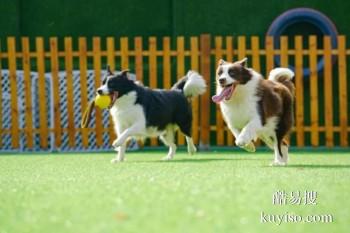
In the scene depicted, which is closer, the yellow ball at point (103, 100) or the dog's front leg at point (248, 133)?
the dog's front leg at point (248, 133)

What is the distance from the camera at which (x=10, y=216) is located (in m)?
5.41

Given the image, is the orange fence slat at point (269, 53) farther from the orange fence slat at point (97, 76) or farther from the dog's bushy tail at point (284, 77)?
the dog's bushy tail at point (284, 77)

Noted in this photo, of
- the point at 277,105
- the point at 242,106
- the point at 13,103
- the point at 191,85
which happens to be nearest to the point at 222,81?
the point at 242,106

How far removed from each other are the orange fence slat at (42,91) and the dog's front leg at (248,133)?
589cm

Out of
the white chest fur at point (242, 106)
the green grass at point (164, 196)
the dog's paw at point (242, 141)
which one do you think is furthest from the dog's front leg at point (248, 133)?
the green grass at point (164, 196)

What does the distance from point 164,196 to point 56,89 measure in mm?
8811

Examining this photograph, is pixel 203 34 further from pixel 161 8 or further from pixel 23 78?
pixel 23 78

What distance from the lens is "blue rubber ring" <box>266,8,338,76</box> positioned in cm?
1510

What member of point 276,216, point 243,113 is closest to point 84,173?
point 243,113

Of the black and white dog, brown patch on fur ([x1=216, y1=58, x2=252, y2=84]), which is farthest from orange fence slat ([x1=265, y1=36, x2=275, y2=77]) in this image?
brown patch on fur ([x1=216, y1=58, x2=252, y2=84])

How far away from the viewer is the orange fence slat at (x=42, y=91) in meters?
14.6

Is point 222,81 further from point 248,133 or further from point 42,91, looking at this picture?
point 42,91

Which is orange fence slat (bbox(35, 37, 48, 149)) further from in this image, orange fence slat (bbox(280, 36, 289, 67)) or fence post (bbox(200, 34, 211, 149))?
orange fence slat (bbox(280, 36, 289, 67))

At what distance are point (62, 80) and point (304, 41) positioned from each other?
14.4 ft
